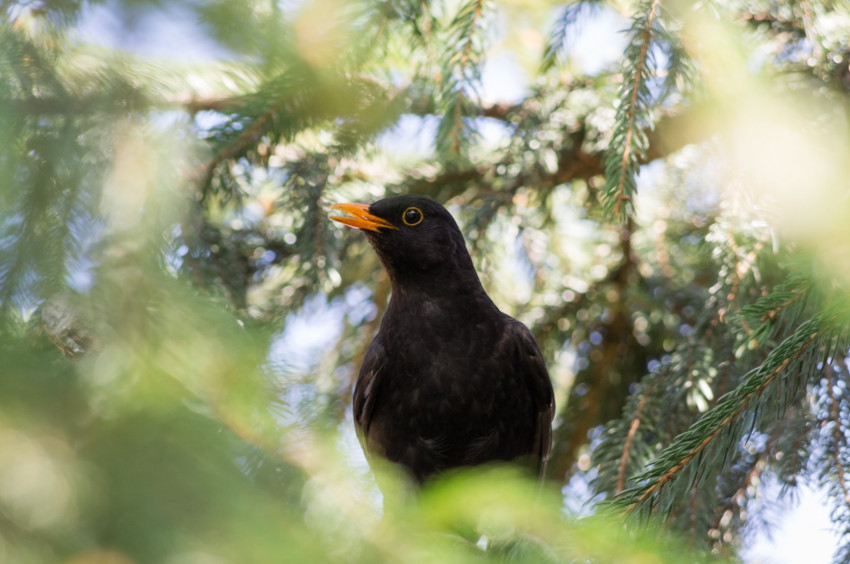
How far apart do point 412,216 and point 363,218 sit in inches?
9.1

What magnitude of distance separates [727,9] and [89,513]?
276 centimetres

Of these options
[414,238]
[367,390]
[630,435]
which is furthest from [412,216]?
[630,435]

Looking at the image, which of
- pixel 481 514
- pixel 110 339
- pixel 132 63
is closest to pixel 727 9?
pixel 132 63

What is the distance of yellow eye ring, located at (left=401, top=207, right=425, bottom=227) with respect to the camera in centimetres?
333

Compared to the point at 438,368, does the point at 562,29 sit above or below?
Result: above

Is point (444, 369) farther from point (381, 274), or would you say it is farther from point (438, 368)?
point (381, 274)

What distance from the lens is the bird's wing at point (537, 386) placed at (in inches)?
124

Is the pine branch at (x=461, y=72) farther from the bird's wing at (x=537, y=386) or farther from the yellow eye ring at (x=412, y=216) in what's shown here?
the bird's wing at (x=537, y=386)

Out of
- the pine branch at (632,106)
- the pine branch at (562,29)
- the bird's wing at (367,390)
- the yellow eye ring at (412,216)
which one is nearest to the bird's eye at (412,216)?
the yellow eye ring at (412,216)

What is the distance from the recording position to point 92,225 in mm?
1394

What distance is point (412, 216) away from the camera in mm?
3342

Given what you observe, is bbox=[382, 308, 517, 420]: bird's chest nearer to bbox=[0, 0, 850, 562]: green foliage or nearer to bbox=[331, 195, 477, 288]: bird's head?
bbox=[331, 195, 477, 288]: bird's head

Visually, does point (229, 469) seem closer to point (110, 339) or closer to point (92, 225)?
point (110, 339)

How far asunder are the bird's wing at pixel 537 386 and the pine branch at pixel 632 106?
0.81m
